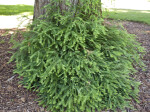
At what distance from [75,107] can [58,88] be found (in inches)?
18.0

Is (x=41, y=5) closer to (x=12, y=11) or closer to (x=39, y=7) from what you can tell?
(x=39, y=7)

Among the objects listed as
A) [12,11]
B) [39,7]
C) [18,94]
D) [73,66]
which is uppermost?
[12,11]

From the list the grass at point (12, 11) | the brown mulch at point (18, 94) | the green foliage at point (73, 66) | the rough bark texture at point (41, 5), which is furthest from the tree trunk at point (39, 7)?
the grass at point (12, 11)

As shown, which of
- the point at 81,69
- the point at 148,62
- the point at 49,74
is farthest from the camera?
the point at 148,62

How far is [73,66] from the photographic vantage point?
9.15 feet

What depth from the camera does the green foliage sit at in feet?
8.96

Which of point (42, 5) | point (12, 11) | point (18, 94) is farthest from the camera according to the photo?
point (12, 11)

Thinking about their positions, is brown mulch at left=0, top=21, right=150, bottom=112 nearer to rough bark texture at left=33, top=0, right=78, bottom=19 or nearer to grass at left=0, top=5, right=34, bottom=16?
rough bark texture at left=33, top=0, right=78, bottom=19

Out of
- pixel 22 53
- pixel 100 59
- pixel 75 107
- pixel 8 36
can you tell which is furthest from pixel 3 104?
pixel 8 36

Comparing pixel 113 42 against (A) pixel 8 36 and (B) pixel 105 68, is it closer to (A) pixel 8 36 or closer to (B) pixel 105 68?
(B) pixel 105 68

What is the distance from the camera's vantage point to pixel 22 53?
3.24 metres

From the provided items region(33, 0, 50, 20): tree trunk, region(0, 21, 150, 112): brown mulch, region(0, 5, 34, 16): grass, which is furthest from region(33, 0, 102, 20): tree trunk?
region(0, 5, 34, 16): grass

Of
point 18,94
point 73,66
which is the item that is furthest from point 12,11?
point 73,66

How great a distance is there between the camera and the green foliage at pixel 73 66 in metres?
2.73
